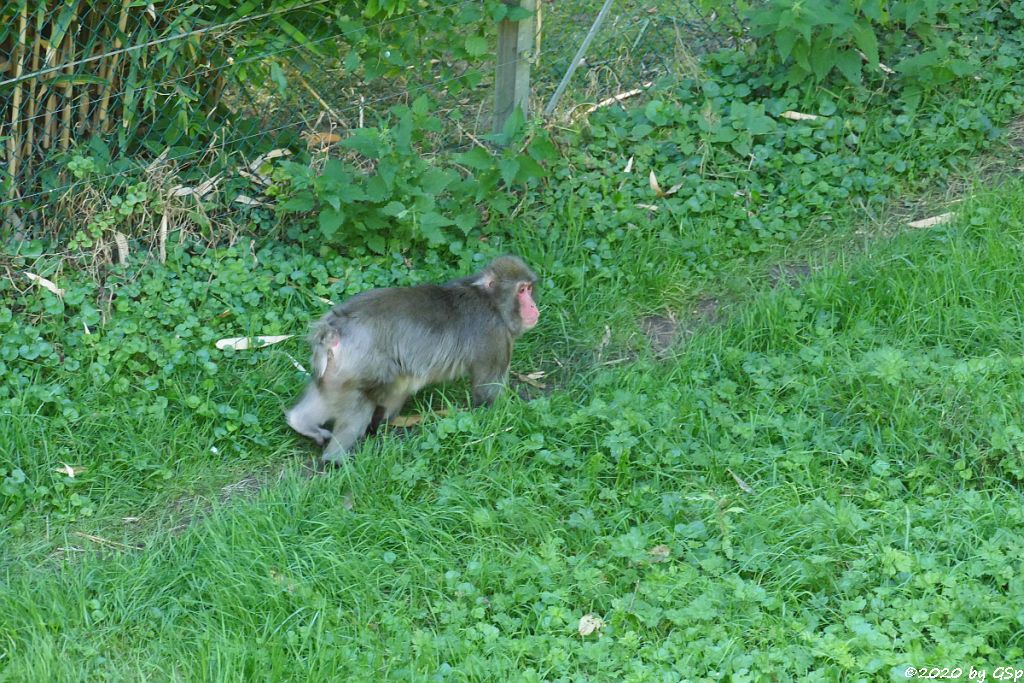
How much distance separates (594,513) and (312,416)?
126 cm

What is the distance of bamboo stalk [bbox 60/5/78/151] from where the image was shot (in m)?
5.79

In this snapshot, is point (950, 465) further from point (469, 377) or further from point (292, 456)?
point (292, 456)

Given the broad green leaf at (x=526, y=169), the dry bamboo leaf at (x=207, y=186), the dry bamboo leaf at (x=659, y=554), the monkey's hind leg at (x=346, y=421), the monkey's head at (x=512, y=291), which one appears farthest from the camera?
the dry bamboo leaf at (x=207, y=186)

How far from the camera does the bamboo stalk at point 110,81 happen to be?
5.80 meters

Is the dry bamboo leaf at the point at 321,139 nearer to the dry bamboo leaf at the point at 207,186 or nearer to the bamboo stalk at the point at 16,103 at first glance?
the dry bamboo leaf at the point at 207,186

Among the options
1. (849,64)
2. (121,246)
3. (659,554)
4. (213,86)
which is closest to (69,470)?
(121,246)

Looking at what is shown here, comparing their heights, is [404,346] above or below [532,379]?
above

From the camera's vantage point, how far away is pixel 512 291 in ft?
18.0

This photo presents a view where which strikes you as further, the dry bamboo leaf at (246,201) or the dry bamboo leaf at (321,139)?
the dry bamboo leaf at (321,139)

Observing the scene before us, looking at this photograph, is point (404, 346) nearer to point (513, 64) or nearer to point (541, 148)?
point (541, 148)

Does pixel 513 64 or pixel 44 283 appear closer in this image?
pixel 44 283

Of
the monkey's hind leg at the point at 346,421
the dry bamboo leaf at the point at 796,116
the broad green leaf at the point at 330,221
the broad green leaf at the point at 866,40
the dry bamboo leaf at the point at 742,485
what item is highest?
the broad green leaf at the point at 866,40

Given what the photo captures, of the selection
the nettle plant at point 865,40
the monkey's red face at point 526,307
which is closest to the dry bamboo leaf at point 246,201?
the monkey's red face at point 526,307

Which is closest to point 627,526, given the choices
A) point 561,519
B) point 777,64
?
point 561,519
